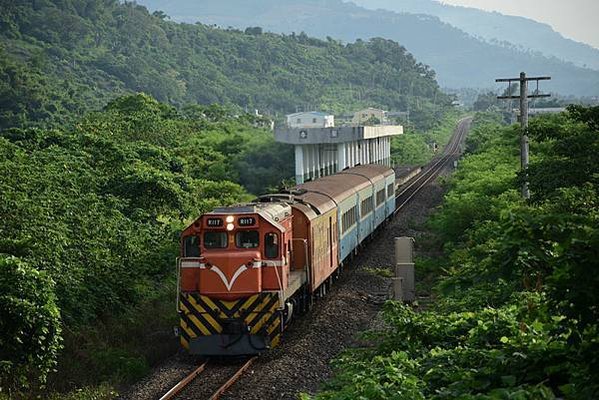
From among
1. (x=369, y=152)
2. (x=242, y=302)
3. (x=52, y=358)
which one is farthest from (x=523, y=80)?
(x=369, y=152)

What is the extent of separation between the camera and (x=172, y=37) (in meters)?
171

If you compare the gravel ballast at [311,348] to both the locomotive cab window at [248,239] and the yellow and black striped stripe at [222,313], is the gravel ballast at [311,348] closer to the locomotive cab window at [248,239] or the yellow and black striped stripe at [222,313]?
the yellow and black striped stripe at [222,313]

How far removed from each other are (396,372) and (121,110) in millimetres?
66210

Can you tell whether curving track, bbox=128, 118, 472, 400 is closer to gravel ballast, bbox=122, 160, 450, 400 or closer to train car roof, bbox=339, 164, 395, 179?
gravel ballast, bbox=122, 160, 450, 400

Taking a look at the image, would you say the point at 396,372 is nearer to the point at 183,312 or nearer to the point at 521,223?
the point at 521,223

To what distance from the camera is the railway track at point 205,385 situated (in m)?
16.2

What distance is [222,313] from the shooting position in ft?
61.6

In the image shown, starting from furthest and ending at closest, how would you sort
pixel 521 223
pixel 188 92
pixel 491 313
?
pixel 188 92
pixel 491 313
pixel 521 223

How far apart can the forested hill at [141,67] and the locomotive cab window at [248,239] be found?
6241cm

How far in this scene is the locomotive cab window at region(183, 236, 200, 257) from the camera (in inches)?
751

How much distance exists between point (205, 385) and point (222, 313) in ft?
6.98

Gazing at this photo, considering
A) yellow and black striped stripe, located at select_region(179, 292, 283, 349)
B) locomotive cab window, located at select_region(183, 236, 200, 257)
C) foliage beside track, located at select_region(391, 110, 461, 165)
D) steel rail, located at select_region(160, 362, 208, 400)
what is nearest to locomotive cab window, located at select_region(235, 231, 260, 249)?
locomotive cab window, located at select_region(183, 236, 200, 257)

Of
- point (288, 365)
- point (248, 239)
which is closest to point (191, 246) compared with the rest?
point (248, 239)

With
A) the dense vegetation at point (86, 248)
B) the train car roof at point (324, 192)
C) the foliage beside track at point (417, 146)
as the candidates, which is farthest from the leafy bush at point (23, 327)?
the foliage beside track at point (417, 146)
